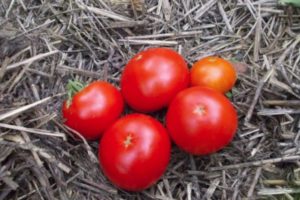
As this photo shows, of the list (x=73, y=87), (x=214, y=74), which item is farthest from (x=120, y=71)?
(x=214, y=74)

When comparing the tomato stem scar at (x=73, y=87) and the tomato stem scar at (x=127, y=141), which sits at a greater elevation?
the tomato stem scar at (x=73, y=87)

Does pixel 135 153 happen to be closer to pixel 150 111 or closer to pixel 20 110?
pixel 150 111

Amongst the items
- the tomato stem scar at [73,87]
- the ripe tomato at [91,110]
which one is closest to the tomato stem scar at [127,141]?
the ripe tomato at [91,110]

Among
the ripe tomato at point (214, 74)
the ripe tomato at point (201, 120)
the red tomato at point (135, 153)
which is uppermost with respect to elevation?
the ripe tomato at point (214, 74)

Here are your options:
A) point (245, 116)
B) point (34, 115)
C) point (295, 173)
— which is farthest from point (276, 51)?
point (34, 115)

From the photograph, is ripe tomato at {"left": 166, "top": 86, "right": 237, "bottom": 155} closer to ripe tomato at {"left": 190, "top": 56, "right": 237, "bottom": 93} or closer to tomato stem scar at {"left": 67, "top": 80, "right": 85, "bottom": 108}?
ripe tomato at {"left": 190, "top": 56, "right": 237, "bottom": 93}

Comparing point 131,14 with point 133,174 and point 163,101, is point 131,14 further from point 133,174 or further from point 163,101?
point 133,174

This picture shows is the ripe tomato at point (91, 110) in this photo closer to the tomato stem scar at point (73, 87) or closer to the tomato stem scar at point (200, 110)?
the tomato stem scar at point (73, 87)
